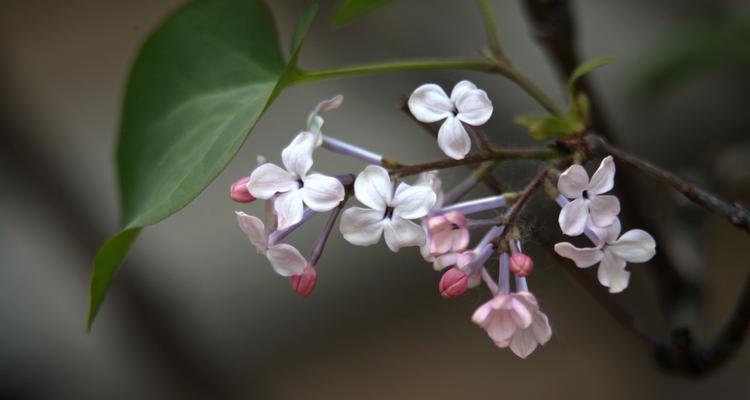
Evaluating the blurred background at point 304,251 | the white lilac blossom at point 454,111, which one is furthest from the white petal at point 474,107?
the blurred background at point 304,251

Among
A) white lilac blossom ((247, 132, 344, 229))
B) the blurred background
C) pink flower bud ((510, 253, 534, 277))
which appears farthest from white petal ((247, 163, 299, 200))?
the blurred background

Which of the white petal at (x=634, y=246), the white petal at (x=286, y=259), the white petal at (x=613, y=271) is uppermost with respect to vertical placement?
the white petal at (x=286, y=259)

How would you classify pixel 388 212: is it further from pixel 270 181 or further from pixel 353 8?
pixel 353 8

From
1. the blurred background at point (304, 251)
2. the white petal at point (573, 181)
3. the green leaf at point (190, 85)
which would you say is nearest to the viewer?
the white petal at point (573, 181)

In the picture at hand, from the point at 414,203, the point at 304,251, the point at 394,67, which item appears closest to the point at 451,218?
the point at 414,203

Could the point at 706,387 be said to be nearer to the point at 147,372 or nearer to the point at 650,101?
the point at 650,101

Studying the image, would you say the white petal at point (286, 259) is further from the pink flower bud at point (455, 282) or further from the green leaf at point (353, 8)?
the green leaf at point (353, 8)
